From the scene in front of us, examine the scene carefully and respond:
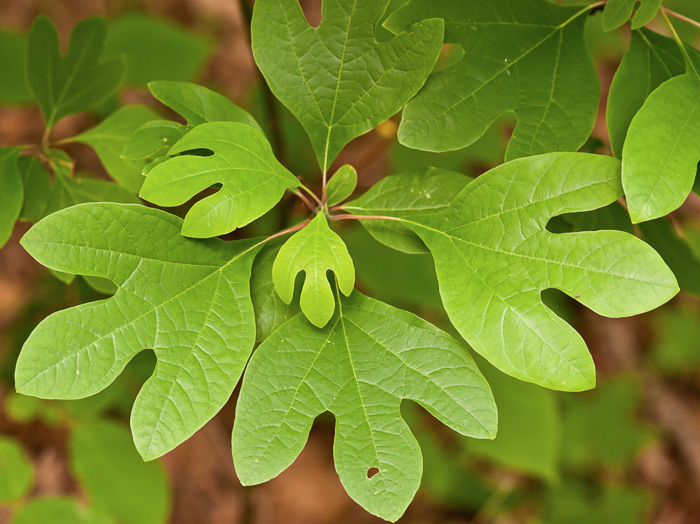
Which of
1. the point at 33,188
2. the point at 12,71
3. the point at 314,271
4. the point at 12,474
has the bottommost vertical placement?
the point at 12,474

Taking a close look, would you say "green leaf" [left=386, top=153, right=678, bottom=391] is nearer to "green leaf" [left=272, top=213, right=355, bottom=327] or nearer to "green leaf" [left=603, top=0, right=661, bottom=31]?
"green leaf" [left=272, top=213, right=355, bottom=327]

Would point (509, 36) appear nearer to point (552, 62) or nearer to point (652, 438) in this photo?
point (552, 62)

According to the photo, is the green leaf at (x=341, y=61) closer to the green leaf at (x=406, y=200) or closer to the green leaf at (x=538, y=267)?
the green leaf at (x=406, y=200)

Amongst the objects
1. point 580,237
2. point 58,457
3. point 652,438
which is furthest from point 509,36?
point 58,457

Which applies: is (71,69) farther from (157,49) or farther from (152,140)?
(157,49)

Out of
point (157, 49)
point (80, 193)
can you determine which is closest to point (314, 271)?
point (80, 193)

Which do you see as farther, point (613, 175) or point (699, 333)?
point (699, 333)

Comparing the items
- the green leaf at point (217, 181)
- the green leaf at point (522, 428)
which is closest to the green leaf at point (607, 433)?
the green leaf at point (522, 428)
